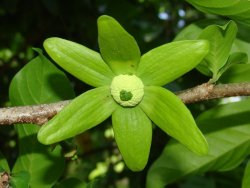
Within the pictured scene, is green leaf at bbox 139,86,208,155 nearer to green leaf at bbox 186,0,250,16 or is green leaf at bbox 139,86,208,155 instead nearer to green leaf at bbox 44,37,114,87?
green leaf at bbox 44,37,114,87

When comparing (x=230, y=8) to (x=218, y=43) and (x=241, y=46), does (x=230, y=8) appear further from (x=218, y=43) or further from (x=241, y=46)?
(x=241, y=46)

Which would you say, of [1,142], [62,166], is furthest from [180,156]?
[1,142]

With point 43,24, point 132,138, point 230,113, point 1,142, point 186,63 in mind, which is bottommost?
point 1,142

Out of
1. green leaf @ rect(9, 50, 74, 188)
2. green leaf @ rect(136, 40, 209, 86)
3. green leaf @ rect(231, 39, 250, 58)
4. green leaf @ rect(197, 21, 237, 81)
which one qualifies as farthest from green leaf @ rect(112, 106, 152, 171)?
green leaf @ rect(231, 39, 250, 58)

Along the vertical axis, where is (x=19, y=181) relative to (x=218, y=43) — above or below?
below

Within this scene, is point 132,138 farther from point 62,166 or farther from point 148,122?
point 62,166

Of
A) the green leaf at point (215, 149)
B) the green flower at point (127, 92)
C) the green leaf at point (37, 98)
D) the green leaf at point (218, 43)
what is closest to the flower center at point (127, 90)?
the green flower at point (127, 92)

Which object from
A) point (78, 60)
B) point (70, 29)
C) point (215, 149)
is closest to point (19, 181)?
point (78, 60)
